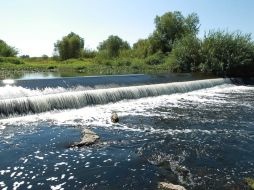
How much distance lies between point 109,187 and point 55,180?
138 centimetres

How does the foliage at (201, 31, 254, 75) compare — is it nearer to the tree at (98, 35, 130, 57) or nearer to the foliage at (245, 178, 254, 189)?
the foliage at (245, 178, 254, 189)

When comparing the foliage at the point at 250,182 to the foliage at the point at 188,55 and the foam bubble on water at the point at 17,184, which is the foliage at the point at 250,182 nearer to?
the foam bubble on water at the point at 17,184

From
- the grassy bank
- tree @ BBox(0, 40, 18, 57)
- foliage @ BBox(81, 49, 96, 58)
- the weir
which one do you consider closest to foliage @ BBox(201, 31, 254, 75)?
the grassy bank

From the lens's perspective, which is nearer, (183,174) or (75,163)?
(183,174)

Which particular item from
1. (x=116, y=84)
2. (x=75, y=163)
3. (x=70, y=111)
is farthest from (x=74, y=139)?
(x=116, y=84)

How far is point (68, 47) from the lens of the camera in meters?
79.3

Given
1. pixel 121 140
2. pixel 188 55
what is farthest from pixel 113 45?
pixel 121 140

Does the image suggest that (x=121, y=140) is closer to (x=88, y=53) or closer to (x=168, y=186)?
(x=168, y=186)

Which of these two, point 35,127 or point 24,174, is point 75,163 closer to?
point 24,174

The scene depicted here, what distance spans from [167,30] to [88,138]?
47.8m

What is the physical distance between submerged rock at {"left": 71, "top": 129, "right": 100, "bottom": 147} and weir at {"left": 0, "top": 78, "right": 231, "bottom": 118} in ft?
17.1

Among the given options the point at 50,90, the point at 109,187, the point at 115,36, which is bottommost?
the point at 109,187

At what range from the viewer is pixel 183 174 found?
8984mm

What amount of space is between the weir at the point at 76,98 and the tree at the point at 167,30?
3148cm
